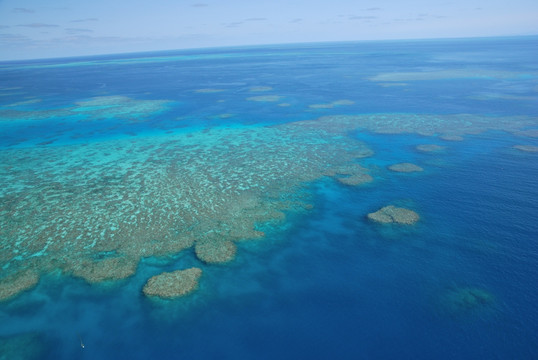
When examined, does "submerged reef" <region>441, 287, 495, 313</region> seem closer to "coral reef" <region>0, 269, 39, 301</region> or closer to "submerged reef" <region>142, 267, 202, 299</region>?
"submerged reef" <region>142, 267, 202, 299</region>

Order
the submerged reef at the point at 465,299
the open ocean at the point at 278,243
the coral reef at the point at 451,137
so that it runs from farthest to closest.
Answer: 1. the coral reef at the point at 451,137
2. the submerged reef at the point at 465,299
3. the open ocean at the point at 278,243

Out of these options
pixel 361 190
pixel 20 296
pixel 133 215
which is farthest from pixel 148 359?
pixel 361 190

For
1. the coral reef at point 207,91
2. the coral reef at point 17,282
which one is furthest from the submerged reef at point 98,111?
the coral reef at point 17,282

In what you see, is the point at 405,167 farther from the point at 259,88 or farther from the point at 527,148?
the point at 259,88

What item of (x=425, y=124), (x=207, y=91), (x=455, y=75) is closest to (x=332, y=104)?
(x=425, y=124)

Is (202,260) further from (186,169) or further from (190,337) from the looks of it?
(186,169)

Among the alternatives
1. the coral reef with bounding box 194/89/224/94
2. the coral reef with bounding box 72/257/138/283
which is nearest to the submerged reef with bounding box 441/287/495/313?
the coral reef with bounding box 72/257/138/283

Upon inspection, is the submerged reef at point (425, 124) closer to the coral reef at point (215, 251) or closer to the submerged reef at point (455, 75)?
the coral reef at point (215, 251)
